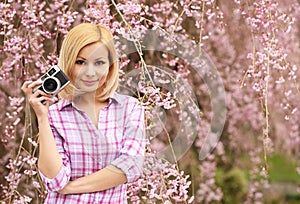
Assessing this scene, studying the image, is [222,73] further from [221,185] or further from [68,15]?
[68,15]

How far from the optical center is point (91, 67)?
→ 4.38ft

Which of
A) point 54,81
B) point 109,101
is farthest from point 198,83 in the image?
point 54,81

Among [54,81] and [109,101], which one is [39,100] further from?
[109,101]

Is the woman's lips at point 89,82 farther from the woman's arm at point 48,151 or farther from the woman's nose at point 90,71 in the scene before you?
the woman's arm at point 48,151

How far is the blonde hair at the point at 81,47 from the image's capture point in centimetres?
133

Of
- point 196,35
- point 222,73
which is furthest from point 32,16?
point 222,73

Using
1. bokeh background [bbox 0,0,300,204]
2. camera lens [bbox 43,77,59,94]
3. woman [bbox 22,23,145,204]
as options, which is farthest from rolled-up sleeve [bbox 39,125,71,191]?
bokeh background [bbox 0,0,300,204]

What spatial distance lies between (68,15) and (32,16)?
5.8 inches

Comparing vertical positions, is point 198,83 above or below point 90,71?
above

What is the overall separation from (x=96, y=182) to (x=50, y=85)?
222mm

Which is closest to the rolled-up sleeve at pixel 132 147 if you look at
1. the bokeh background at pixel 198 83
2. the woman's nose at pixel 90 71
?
the woman's nose at pixel 90 71

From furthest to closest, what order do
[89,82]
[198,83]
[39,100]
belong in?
[198,83] < [89,82] < [39,100]

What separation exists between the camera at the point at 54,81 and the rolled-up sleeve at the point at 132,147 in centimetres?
16

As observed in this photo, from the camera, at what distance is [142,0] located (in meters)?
2.76
